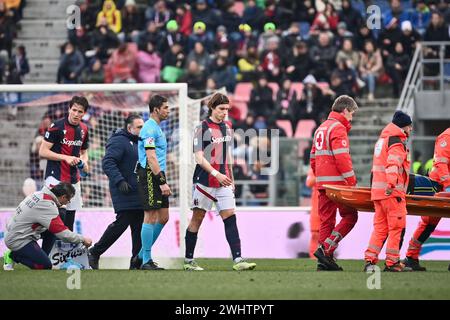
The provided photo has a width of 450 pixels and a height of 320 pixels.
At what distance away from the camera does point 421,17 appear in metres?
24.9

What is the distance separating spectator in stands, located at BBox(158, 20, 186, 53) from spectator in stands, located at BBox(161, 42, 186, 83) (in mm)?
271

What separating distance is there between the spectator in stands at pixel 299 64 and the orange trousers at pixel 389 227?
1112 centimetres

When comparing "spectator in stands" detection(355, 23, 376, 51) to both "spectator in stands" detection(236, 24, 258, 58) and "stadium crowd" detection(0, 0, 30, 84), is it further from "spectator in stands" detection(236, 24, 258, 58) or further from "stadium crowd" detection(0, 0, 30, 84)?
"stadium crowd" detection(0, 0, 30, 84)

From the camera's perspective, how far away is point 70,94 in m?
19.7

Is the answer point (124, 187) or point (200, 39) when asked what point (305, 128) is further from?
point (124, 187)

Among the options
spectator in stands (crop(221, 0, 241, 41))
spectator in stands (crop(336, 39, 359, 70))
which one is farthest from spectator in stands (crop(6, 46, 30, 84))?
spectator in stands (crop(336, 39, 359, 70))

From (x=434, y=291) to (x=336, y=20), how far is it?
15079mm

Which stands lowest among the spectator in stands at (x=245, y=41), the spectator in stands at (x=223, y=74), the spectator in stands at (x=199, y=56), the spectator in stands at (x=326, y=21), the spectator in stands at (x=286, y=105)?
the spectator in stands at (x=286, y=105)

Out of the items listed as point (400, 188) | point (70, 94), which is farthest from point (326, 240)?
point (70, 94)

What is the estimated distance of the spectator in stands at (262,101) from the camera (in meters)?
22.8

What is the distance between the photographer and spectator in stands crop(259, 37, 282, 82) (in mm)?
23797

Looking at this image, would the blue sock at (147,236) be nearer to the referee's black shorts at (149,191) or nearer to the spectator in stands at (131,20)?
the referee's black shorts at (149,191)

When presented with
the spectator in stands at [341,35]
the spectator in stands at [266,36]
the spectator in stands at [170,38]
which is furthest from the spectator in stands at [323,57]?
the spectator in stands at [170,38]
